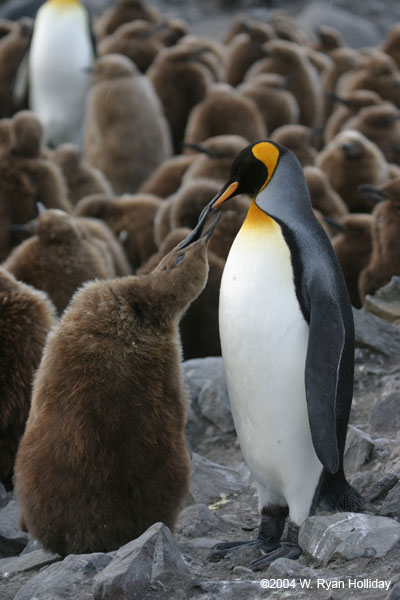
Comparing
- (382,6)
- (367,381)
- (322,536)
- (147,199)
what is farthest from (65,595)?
(382,6)

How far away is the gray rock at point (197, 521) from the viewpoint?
3.69 meters

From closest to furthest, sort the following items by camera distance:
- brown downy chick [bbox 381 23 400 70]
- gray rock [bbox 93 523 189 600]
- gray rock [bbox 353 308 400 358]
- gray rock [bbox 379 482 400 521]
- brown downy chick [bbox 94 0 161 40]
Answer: gray rock [bbox 93 523 189 600]
gray rock [bbox 379 482 400 521]
gray rock [bbox 353 308 400 358]
brown downy chick [bbox 381 23 400 70]
brown downy chick [bbox 94 0 161 40]

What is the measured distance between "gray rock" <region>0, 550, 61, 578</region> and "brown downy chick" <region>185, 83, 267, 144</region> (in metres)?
6.29

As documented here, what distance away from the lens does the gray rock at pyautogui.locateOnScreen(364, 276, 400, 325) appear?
17.6ft

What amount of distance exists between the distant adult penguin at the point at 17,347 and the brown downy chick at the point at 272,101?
6737mm

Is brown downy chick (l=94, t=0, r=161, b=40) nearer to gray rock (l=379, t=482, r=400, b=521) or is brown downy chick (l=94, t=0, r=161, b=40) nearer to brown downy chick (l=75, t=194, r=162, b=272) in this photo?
brown downy chick (l=75, t=194, r=162, b=272)

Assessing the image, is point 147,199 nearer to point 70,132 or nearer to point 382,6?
point 70,132

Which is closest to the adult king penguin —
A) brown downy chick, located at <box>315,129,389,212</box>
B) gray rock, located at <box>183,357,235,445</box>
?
gray rock, located at <box>183,357,235,445</box>

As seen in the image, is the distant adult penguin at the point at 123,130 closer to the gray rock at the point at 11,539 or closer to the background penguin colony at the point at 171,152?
the background penguin colony at the point at 171,152

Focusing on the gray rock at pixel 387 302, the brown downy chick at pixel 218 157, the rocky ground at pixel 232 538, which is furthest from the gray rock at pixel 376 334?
the brown downy chick at pixel 218 157

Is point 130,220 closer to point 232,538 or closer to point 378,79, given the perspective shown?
point 232,538

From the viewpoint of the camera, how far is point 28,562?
11.4 ft

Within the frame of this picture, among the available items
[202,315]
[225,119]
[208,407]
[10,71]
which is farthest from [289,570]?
[10,71]

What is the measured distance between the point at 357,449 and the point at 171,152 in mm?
6930
